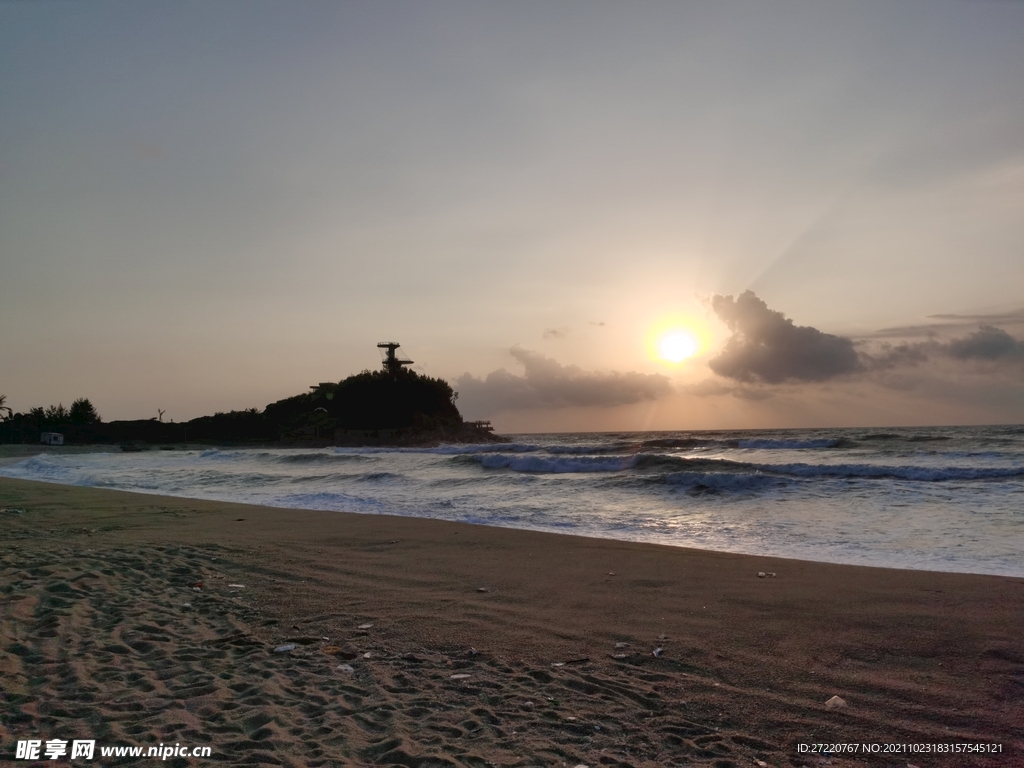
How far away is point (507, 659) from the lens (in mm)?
4469

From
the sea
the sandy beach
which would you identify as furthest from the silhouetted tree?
the sandy beach

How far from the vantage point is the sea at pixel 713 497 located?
9352 mm

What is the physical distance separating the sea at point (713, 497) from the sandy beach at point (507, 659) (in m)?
2.02

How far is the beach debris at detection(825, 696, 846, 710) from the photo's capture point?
148 inches

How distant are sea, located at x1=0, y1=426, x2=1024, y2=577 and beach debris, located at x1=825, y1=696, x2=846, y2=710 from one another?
4542 millimetres

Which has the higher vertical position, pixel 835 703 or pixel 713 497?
pixel 835 703

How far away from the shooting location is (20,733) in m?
3.12

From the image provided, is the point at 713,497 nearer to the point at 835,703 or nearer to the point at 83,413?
the point at 835,703

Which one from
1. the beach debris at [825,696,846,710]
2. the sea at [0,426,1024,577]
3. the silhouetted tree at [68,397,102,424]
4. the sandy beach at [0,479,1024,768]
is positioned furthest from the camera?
the silhouetted tree at [68,397,102,424]

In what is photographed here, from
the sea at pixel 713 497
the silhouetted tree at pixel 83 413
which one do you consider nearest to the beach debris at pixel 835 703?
the sea at pixel 713 497

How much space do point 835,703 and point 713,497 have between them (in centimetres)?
1207

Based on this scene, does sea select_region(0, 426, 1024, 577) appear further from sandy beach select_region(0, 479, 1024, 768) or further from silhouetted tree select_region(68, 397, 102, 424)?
silhouetted tree select_region(68, 397, 102, 424)

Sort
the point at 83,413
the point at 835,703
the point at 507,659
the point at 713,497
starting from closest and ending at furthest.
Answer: the point at 835,703, the point at 507,659, the point at 713,497, the point at 83,413

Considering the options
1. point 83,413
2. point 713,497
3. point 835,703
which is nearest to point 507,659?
point 835,703
